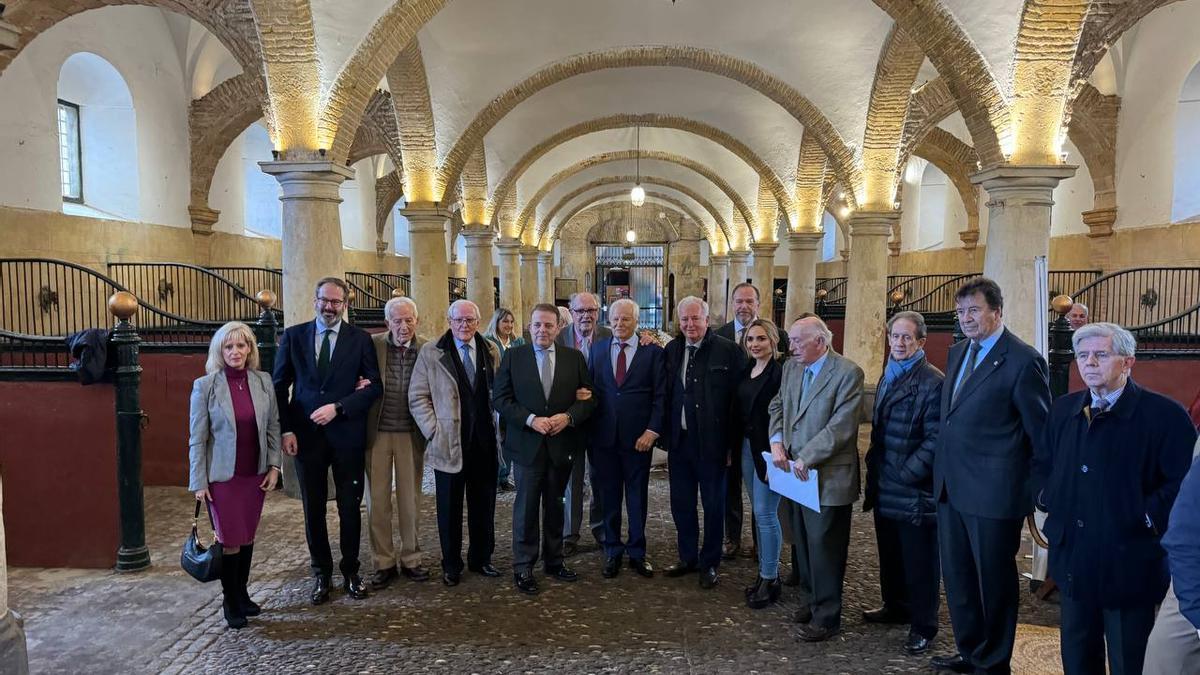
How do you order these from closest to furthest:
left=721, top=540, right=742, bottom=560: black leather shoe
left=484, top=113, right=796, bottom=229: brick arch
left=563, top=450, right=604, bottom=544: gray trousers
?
left=721, top=540, right=742, bottom=560: black leather shoe < left=563, top=450, right=604, bottom=544: gray trousers < left=484, top=113, right=796, bottom=229: brick arch

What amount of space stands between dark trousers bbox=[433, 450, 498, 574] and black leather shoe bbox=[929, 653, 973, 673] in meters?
2.61

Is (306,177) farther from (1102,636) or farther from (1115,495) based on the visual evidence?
(1102,636)

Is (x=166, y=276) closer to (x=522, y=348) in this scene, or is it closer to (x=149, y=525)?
(x=149, y=525)

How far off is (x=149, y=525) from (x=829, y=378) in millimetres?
5210

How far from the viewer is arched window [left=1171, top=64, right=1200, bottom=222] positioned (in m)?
12.2

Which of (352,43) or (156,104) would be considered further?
(156,104)

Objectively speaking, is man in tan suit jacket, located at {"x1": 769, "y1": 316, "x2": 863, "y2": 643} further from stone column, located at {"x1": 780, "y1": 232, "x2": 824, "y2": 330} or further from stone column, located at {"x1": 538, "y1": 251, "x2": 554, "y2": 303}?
stone column, located at {"x1": 538, "y1": 251, "x2": 554, "y2": 303}

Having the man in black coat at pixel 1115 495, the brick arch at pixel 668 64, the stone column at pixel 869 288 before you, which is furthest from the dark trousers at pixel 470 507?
the brick arch at pixel 668 64

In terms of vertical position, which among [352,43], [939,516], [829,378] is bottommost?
[939,516]

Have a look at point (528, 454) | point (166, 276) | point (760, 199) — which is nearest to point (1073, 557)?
point (528, 454)

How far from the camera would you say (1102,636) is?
2730 millimetres

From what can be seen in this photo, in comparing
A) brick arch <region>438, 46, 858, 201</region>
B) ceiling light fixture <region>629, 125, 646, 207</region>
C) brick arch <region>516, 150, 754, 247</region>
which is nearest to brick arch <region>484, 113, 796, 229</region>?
ceiling light fixture <region>629, 125, 646, 207</region>

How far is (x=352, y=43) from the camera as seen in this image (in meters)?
7.69

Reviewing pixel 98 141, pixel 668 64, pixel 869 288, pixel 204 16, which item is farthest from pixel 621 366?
pixel 98 141
